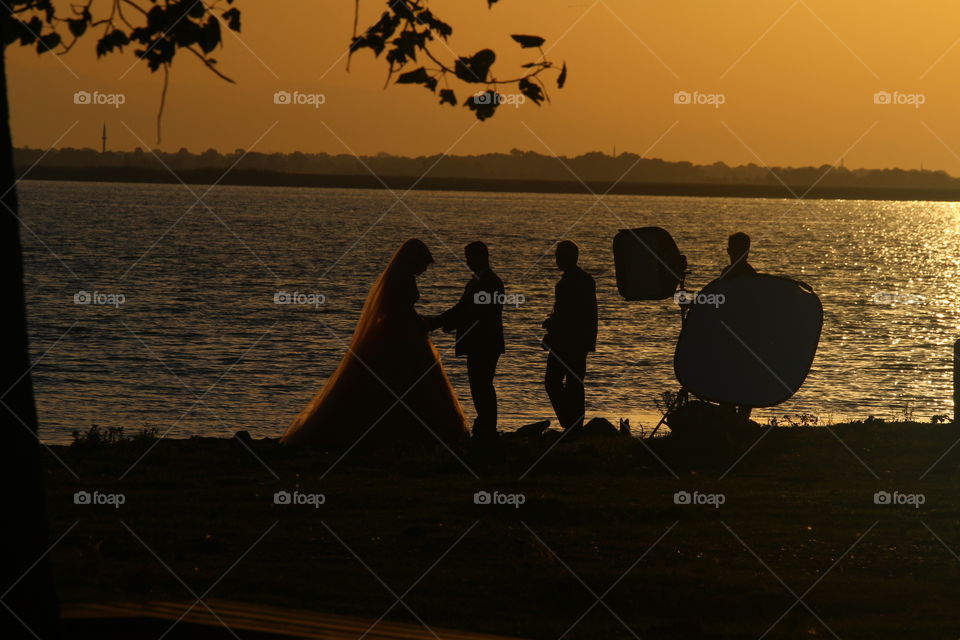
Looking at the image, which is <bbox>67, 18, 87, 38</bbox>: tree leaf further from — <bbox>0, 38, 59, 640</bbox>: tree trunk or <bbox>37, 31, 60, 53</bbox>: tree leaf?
<bbox>0, 38, 59, 640</bbox>: tree trunk

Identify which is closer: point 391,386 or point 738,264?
point 738,264

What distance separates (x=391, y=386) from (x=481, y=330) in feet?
4.43

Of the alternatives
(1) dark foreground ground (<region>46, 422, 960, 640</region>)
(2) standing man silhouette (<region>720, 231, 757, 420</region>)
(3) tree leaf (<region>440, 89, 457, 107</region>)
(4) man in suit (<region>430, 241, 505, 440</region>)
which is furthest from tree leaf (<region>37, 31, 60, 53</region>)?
(2) standing man silhouette (<region>720, 231, 757, 420</region>)

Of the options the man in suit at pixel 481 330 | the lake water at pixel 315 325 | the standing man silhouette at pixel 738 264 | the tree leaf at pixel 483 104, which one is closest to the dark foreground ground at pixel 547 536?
the standing man silhouette at pixel 738 264

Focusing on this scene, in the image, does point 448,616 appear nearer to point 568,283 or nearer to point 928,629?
point 928,629

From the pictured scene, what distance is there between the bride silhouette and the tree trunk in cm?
752

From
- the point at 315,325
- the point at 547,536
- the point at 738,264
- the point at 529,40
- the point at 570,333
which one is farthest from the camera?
the point at 315,325

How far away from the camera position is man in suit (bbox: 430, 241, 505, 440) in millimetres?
12242

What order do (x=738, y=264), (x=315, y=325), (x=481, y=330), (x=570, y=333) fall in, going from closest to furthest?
(x=481, y=330) < (x=738, y=264) < (x=570, y=333) < (x=315, y=325)

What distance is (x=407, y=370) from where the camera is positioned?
13.2m

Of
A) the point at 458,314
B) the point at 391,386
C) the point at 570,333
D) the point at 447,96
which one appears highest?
the point at 447,96

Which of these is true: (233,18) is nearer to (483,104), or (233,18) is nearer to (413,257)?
(483,104)

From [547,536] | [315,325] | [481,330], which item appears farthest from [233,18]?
[315,325]

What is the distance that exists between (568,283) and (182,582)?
689 centimetres
